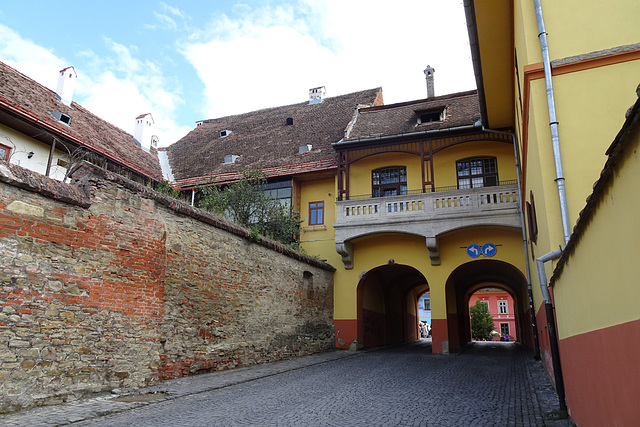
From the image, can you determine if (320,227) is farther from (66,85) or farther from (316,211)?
(66,85)

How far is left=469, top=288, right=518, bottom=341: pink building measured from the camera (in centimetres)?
5175

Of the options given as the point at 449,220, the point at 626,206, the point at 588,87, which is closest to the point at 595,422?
the point at 626,206

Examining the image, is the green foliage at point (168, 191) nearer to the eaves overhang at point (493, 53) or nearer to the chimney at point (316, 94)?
the eaves overhang at point (493, 53)

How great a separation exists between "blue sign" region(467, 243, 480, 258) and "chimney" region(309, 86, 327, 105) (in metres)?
14.4

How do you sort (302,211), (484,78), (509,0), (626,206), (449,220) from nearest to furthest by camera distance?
(626,206) → (509,0) → (484,78) → (449,220) → (302,211)

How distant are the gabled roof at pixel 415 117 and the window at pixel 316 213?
3.38 meters

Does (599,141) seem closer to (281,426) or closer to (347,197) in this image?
(281,426)

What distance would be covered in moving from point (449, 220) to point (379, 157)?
478 cm

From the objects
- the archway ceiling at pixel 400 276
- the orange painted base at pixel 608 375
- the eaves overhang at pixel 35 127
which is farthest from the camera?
the archway ceiling at pixel 400 276

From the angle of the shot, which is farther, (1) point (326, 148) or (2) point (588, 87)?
(1) point (326, 148)

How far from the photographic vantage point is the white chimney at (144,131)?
74.7 ft

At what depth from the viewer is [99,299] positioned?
316 inches


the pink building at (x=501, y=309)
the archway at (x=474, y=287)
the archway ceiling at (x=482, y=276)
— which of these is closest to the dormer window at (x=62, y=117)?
→ the archway at (x=474, y=287)

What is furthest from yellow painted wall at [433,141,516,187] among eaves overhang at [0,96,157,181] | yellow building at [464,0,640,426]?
eaves overhang at [0,96,157,181]
